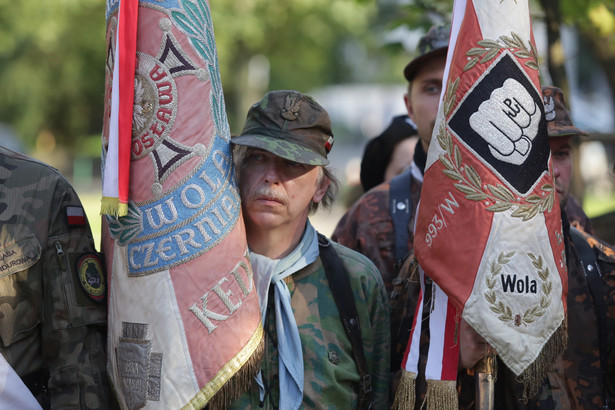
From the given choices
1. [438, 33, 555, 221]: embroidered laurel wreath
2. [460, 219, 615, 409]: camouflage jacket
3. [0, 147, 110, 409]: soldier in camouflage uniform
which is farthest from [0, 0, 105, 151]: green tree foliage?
[460, 219, 615, 409]: camouflage jacket

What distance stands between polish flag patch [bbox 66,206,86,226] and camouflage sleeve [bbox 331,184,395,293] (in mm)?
1614

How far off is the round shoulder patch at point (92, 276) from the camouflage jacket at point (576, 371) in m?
1.53

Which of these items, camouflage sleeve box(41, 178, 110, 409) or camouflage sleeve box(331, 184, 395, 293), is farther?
camouflage sleeve box(331, 184, 395, 293)

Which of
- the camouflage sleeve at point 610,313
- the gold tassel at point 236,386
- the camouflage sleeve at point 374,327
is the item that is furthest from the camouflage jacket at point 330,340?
the camouflage sleeve at point 610,313

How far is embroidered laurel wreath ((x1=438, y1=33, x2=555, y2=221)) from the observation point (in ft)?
9.77

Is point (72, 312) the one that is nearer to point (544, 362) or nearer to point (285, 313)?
point (285, 313)

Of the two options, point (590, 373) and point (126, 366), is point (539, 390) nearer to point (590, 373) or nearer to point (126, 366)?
point (590, 373)

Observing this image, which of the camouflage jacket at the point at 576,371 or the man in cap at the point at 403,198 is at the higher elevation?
the man in cap at the point at 403,198

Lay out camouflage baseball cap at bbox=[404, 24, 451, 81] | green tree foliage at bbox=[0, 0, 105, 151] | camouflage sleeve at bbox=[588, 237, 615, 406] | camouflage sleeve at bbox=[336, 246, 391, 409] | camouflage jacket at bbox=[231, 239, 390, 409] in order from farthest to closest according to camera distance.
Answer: green tree foliage at bbox=[0, 0, 105, 151], camouflage baseball cap at bbox=[404, 24, 451, 81], camouflage sleeve at bbox=[588, 237, 615, 406], camouflage sleeve at bbox=[336, 246, 391, 409], camouflage jacket at bbox=[231, 239, 390, 409]

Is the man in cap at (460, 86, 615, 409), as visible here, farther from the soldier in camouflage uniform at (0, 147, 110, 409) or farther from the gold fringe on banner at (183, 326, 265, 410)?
the soldier in camouflage uniform at (0, 147, 110, 409)

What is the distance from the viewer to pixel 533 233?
9.73 ft

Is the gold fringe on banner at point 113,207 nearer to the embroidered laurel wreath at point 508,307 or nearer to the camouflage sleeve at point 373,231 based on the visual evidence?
the embroidered laurel wreath at point 508,307

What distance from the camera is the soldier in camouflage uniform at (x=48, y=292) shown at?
2.83m

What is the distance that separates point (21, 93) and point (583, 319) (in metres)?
29.7
